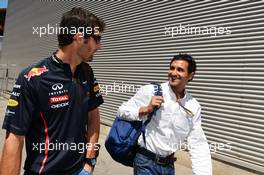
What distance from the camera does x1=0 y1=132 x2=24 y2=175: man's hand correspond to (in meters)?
2.09

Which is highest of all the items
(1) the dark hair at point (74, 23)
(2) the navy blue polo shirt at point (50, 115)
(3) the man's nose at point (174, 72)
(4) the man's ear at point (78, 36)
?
(1) the dark hair at point (74, 23)

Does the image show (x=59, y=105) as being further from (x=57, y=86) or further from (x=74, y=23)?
(x=74, y=23)

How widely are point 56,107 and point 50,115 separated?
0.05 m

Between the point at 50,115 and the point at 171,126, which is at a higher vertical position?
the point at 50,115

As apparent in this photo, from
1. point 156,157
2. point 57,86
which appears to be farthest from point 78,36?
point 156,157

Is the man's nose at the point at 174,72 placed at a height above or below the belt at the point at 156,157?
above

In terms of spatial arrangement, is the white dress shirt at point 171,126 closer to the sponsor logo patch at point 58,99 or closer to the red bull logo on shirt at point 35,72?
the sponsor logo patch at point 58,99

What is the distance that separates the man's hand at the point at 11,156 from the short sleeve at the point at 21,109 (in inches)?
1.7

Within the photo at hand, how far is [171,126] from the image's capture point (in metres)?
3.26

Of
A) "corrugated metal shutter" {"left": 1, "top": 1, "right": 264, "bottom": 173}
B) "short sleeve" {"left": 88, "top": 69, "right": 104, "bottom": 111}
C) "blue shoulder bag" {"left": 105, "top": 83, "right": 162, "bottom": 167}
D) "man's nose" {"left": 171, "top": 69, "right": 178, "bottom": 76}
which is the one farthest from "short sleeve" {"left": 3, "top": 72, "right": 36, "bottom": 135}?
"corrugated metal shutter" {"left": 1, "top": 1, "right": 264, "bottom": 173}

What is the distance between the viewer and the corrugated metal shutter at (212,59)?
6.81 metres

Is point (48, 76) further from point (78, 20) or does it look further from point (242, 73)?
point (242, 73)

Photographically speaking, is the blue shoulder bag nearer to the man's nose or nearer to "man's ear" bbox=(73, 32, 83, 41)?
the man's nose

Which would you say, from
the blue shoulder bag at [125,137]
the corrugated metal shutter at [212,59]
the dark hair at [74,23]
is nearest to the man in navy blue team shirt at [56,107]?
the dark hair at [74,23]
